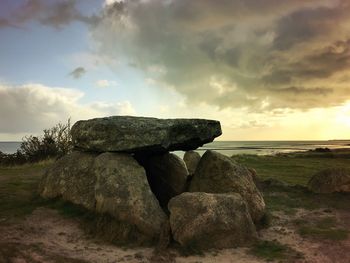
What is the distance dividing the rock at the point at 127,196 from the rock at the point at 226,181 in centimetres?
267

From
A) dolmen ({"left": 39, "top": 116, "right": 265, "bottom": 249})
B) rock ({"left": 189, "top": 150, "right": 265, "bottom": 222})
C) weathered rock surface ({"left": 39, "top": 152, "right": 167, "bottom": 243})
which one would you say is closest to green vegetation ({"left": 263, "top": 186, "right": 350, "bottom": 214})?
rock ({"left": 189, "top": 150, "right": 265, "bottom": 222})

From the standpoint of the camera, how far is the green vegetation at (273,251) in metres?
11.0

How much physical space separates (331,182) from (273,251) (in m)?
9.13

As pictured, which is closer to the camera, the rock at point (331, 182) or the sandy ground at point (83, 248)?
the sandy ground at point (83, 248)

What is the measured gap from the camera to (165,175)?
56.9 ft

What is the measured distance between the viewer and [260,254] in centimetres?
1123

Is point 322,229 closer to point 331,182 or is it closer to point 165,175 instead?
point 331,182

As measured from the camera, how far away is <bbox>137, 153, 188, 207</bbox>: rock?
54.6ft

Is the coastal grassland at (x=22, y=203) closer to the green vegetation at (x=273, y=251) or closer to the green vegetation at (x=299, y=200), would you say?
the green vegetation at (x=273, y=251)

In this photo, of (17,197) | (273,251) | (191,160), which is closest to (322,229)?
(273,251)

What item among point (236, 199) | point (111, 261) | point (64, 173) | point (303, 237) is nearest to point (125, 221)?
point (111, 261)

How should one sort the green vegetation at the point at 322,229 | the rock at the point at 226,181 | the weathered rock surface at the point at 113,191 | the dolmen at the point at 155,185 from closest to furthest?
the dolmen at the point at 155,185
the weathered rock surface at the point at 113,191
the green vegetation at the point at 322,229
the rock at the point at 226,181

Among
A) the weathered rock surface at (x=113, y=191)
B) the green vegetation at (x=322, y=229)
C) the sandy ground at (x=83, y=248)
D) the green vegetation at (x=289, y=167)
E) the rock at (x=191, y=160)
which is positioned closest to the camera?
the sandy ground at (x=83, y=248)

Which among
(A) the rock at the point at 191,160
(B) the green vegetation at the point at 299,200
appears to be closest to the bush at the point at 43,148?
(A) the rock at the point at 191,160
